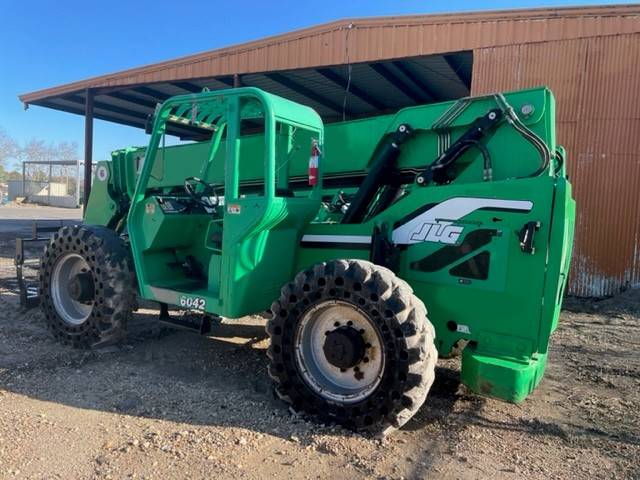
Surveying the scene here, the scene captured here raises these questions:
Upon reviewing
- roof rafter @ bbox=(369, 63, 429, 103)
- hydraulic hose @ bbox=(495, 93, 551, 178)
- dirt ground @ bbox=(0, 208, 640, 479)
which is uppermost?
roof rafter @ bbox=(369, 63, 429, 103)

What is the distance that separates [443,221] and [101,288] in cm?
344

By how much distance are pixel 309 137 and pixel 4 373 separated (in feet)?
11.6

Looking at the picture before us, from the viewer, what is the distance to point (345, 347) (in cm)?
376

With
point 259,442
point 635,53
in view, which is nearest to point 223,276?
point 259,442

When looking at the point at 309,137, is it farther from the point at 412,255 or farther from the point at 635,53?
the point at 635,53

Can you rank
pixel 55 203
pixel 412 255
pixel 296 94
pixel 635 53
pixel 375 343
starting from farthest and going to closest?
pixel 55 203, pixel 296 94, pixel 635 53, pixel 412 255, pixel 375 343

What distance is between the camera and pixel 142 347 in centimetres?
562

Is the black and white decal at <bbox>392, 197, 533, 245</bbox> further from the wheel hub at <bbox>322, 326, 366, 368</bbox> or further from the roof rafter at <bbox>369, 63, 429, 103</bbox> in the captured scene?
the roof rafter at <bbox>369, 63, 429, 103</bbox>

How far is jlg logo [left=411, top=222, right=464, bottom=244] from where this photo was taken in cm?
393

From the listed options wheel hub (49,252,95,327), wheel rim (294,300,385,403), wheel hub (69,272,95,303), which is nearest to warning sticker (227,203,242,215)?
wheel rim (294,300,385,403)

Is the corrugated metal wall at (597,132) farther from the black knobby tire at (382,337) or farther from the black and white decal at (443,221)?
the black knobby tire at (382,337)

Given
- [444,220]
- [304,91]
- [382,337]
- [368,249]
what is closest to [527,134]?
[444,220]

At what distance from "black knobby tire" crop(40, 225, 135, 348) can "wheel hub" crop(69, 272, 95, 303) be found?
66 mm

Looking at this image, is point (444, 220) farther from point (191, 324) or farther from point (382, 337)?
point (191, 324)
